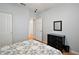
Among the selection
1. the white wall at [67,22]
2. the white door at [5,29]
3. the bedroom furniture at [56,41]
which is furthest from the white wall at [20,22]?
the bedroom furniture at [56,41]

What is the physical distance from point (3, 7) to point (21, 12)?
10.1 inches

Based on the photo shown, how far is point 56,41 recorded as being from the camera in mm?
1346

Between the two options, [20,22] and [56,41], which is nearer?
[20,22]

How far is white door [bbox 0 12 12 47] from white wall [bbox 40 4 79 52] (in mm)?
514

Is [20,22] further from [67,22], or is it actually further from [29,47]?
[67,22]

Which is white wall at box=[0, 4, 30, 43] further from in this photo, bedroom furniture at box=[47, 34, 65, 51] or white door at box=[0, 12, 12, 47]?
bedroom furniture at box=[47, 34, 65, 51]

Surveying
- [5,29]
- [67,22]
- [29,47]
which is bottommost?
[29,47]

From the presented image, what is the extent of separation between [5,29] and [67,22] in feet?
3.02

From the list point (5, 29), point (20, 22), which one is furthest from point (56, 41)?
point (5, 29)

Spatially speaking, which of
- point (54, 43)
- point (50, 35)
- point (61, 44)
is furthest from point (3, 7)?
point (61, 44)

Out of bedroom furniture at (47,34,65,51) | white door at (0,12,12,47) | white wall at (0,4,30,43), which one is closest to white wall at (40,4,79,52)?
bedroom furniture at (47,34,65,51)

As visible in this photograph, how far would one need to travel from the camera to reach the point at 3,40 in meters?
1.13

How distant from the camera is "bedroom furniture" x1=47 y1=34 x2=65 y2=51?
49.5 inches

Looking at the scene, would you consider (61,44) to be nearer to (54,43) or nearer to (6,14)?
(54,43)
